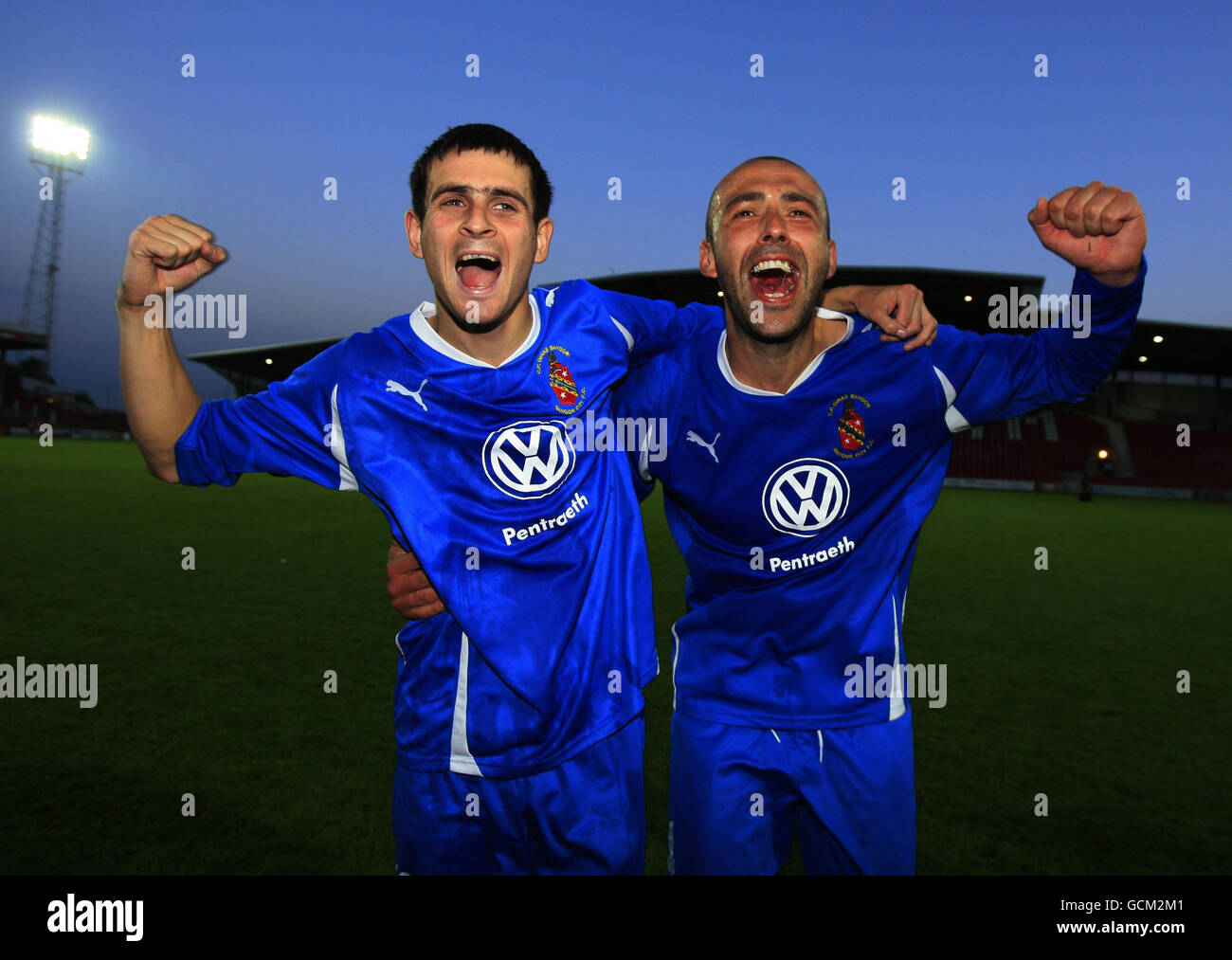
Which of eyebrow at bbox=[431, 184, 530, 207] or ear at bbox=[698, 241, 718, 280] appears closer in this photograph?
eyebrow at bbox=[431, 184, 530, 207]

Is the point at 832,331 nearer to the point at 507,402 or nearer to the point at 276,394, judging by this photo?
the point at 507,402

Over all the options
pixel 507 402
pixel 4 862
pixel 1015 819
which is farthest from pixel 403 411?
pixel 1015 819

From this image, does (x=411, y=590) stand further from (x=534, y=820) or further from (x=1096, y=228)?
(x=1096, y=228)

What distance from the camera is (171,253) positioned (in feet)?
6.59

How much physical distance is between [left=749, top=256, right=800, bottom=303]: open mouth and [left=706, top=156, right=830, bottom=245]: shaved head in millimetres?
204

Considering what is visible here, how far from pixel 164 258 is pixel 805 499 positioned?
1.78 meters

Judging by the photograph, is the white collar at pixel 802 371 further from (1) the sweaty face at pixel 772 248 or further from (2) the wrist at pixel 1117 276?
(2) the wrist at pixel 1117 276

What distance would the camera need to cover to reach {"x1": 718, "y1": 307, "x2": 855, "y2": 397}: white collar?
2.48 meters

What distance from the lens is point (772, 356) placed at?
2.44 m
